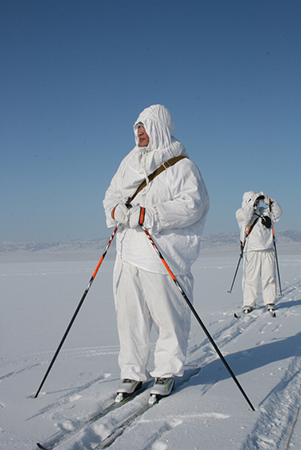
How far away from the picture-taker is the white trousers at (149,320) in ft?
7.98

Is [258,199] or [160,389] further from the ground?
[258,199]

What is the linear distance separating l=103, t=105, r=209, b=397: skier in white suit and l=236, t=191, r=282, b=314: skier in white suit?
Result: 139 inches

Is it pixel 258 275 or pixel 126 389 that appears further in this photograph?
pixel 258 275

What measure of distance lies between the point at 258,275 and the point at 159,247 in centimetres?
391

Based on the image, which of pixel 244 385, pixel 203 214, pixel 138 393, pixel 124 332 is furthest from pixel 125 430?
pixel 203 214

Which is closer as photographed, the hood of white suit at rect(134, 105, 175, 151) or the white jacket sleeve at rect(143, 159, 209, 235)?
the white jacket sleeve at rect(143, 159, 209, 235)

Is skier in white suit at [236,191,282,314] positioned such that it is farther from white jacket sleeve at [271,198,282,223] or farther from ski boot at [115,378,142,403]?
ski boot at [115,378,142,403]

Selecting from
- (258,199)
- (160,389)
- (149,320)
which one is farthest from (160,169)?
(258,199)

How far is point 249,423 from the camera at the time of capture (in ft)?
6.33

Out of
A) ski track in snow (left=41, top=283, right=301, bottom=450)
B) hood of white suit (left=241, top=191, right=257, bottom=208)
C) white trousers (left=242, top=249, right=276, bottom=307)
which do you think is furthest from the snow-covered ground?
hood of white suit (left=241, top=191, right=257, bottom=208)

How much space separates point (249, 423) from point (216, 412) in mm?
218

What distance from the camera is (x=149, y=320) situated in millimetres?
2598

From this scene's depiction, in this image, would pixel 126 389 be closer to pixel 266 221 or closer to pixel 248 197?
pixel 266 221

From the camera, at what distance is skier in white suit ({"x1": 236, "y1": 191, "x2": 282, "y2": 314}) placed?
5.82 metres
